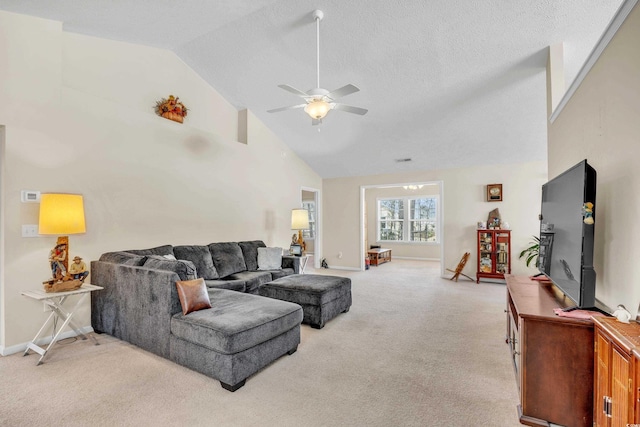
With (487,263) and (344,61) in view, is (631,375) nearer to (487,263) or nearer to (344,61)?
(344,61)

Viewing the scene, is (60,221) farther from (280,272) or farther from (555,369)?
(555,369)

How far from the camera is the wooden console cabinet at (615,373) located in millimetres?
1191

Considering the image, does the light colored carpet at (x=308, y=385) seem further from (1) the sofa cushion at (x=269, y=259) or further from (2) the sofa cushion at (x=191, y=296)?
(1) the sofa cushion at (x=269, y=259)

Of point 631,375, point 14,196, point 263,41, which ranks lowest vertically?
point 631,375

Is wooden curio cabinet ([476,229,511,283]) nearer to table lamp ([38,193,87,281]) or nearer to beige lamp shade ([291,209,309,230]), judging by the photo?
beige lamp shade ([291,209,309,230])

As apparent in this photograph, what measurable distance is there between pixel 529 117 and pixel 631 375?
4436mm

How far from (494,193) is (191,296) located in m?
5.84

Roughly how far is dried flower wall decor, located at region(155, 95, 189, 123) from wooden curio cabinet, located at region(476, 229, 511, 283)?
5.72 meters

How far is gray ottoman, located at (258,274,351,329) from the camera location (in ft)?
11.5

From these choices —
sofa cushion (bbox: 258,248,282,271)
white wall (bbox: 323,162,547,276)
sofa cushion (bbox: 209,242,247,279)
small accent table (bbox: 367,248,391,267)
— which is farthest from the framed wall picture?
sofa cushion (bbox: 209,242,247,279)

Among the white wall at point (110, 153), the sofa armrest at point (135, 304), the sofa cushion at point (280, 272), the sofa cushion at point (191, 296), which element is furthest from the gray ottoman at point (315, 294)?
the white wall at point (110, 153)

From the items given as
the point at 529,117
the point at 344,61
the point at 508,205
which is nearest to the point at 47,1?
the point at 344,61

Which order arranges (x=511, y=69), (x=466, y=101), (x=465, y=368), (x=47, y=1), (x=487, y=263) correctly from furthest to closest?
(x=487, y=263), (x=466, y=101), (x=511, y=69), (x=47, y=1), (x=465, y=368)

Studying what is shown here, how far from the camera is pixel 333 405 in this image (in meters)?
2.04
